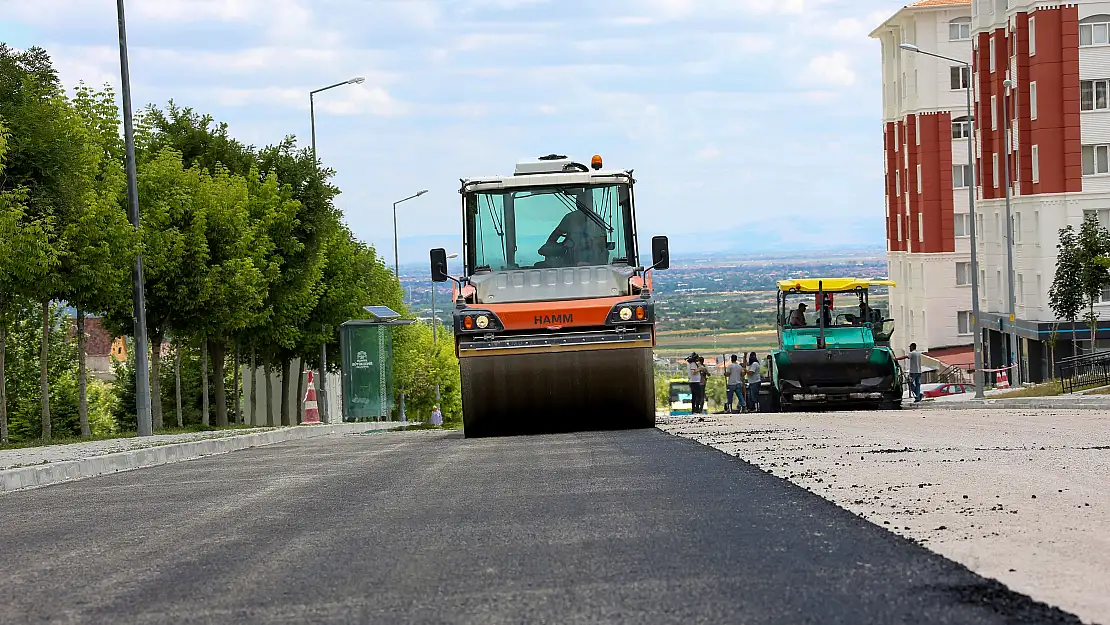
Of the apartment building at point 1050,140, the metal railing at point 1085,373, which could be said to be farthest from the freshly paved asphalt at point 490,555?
the apartment building at point 1050,140

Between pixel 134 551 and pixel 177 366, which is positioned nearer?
pixel 134 551

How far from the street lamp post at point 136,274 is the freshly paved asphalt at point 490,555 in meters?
14.6

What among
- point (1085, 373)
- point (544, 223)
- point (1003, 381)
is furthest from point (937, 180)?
point (544, 223)

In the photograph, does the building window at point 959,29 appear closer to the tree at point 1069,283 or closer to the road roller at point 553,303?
the tree at point 1069,283

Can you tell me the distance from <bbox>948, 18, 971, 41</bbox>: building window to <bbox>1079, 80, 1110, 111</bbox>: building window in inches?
1051

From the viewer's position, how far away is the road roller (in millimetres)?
18516

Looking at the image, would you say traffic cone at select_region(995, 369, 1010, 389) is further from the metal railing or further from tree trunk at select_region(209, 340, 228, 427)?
tree trunk at select_region(209, 340, 228, 427)

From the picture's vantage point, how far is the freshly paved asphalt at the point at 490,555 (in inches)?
257

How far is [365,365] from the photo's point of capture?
43.3 m

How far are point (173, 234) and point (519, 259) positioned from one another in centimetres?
1615

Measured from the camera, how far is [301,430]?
3216 centimetres

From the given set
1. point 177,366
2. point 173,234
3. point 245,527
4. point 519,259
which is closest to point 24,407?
point 177,366

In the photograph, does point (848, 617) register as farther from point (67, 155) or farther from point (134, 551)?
point (67, 155)

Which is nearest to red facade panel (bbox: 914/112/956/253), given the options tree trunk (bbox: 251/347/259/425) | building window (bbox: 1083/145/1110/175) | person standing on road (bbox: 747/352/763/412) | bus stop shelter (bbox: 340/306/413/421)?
building window (bbox: 1083/145/1110/175)
